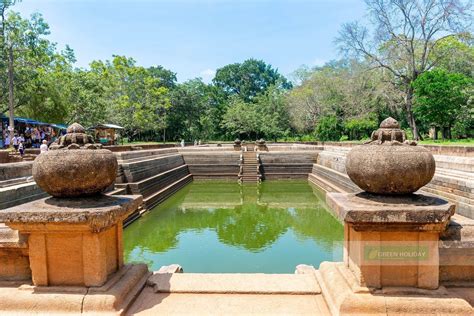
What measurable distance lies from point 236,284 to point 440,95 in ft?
63.7

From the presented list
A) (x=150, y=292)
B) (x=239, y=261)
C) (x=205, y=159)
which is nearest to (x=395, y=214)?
(x=150, y=292)

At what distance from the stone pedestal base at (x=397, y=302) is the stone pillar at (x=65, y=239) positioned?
5.84 feet

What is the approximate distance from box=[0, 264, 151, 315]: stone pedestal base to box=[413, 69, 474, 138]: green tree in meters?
19.8

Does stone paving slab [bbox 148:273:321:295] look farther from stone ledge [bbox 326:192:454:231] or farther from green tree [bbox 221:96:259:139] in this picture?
green tree [bbox 221:96:259:139]

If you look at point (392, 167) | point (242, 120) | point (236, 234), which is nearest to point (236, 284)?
point (392, 167)

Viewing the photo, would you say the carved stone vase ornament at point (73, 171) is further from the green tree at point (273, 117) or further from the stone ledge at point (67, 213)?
the green tree at point (273, 117)

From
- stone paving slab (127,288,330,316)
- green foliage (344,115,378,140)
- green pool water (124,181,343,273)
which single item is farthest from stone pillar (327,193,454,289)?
green foliage (344,115,378,140)

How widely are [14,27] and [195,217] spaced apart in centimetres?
1590

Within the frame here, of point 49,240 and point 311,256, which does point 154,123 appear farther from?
point 49,240

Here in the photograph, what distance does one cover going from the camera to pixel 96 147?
2.80m

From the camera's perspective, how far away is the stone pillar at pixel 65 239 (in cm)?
239

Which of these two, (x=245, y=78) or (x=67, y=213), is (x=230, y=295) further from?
(x=245, y=78)

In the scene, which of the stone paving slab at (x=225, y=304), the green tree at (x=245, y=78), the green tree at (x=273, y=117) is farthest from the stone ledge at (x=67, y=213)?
the green tree at (x=245, y=78)

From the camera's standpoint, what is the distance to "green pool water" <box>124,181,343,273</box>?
612 cm
